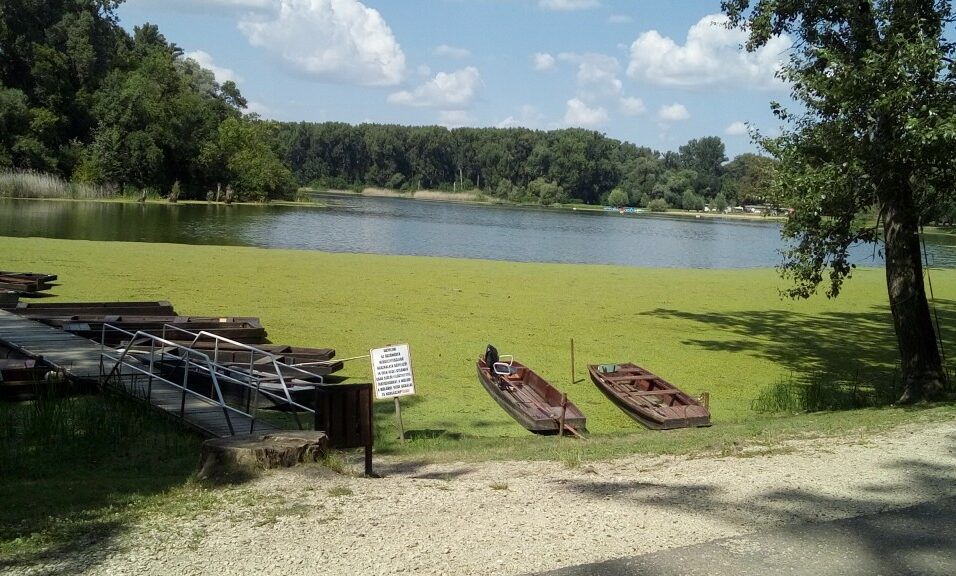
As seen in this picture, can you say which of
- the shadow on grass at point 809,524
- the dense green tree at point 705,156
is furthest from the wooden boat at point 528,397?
the dense green tree at point 705,156

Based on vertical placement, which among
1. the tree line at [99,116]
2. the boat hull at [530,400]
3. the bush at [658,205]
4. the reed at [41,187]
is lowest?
the boat hull at [530,400]

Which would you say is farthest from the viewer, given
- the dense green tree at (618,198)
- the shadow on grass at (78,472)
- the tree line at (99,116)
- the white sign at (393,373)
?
the dense green tree at (618,198)

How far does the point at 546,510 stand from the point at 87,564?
100 inches


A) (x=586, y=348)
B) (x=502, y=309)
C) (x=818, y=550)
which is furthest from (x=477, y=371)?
(x=818, y=550)

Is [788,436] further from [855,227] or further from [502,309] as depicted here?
[502,309]

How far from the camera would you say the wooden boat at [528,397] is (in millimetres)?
10203

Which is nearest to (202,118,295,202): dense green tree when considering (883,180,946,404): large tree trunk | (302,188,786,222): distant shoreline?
(302,188,786,222): distant shoreline

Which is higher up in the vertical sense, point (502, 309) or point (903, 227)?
point (903, 227)

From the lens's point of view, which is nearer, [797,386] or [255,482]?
[255,482]

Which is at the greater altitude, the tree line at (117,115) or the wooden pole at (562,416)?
the tree line at (117,115)

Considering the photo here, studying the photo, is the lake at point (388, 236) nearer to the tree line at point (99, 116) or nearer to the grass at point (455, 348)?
the tree line at point (99, 116)

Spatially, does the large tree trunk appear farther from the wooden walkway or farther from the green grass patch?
the wooden walkway

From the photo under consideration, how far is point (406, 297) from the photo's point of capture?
68.4 ft

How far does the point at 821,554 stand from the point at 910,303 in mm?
8325
